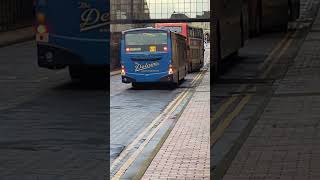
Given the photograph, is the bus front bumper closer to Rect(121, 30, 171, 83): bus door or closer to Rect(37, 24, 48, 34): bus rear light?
Rect(121, 30, 171, 83): bus door

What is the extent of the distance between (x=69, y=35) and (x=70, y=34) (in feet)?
0.12

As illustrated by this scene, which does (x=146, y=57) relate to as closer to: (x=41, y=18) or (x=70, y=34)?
(x=70, y=34)

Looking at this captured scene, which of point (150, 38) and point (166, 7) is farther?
point (150, 38)

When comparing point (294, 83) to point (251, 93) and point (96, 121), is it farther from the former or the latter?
point (96, 121)

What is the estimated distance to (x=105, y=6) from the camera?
16.1 metres

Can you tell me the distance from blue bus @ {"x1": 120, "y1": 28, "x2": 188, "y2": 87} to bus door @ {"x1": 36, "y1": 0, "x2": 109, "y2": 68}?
→ 774mm

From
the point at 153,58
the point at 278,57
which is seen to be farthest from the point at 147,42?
the point at 278,57

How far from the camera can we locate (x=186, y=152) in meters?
9.07

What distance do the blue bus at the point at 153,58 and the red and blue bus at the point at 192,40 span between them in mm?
195

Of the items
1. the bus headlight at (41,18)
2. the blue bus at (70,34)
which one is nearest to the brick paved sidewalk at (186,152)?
the blue bus at (70,34)

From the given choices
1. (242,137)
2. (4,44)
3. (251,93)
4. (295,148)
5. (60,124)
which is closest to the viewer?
(295,148)

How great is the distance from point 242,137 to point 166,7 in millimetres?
2400

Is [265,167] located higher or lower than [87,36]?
lower

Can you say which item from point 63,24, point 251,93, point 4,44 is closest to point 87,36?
point 63,24
